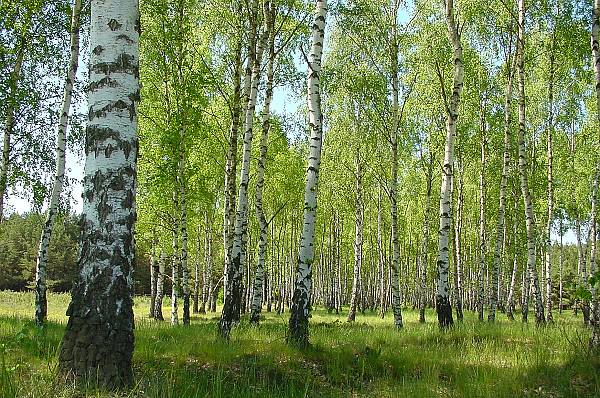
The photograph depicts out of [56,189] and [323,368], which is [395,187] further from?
Result: [56,189]

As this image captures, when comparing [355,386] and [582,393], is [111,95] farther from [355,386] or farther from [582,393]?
[582,393]

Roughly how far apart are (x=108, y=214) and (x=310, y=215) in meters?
4.70

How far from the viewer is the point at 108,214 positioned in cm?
448

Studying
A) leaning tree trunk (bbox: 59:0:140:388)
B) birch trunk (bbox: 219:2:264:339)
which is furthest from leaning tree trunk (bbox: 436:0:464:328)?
leaning tree trunk (bbox: 59:0:140:388)

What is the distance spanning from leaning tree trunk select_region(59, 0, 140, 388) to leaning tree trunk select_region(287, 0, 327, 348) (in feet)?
13.7

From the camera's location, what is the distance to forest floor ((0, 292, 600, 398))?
4691 millimetres

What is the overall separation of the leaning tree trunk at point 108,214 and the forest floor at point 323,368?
0.32 metres

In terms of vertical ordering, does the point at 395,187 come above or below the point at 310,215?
above

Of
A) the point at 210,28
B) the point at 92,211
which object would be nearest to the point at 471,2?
the point at 210,28

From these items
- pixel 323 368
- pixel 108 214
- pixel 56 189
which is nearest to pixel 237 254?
pixel 323 368

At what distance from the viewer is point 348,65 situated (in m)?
22.2

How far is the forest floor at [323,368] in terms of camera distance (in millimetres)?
4691

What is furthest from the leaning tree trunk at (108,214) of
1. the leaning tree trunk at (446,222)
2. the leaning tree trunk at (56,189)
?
the leaning tree trunk at (446,222)

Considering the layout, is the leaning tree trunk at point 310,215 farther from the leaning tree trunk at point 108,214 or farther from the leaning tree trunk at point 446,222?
the leaning tree trunk at point 446,222
